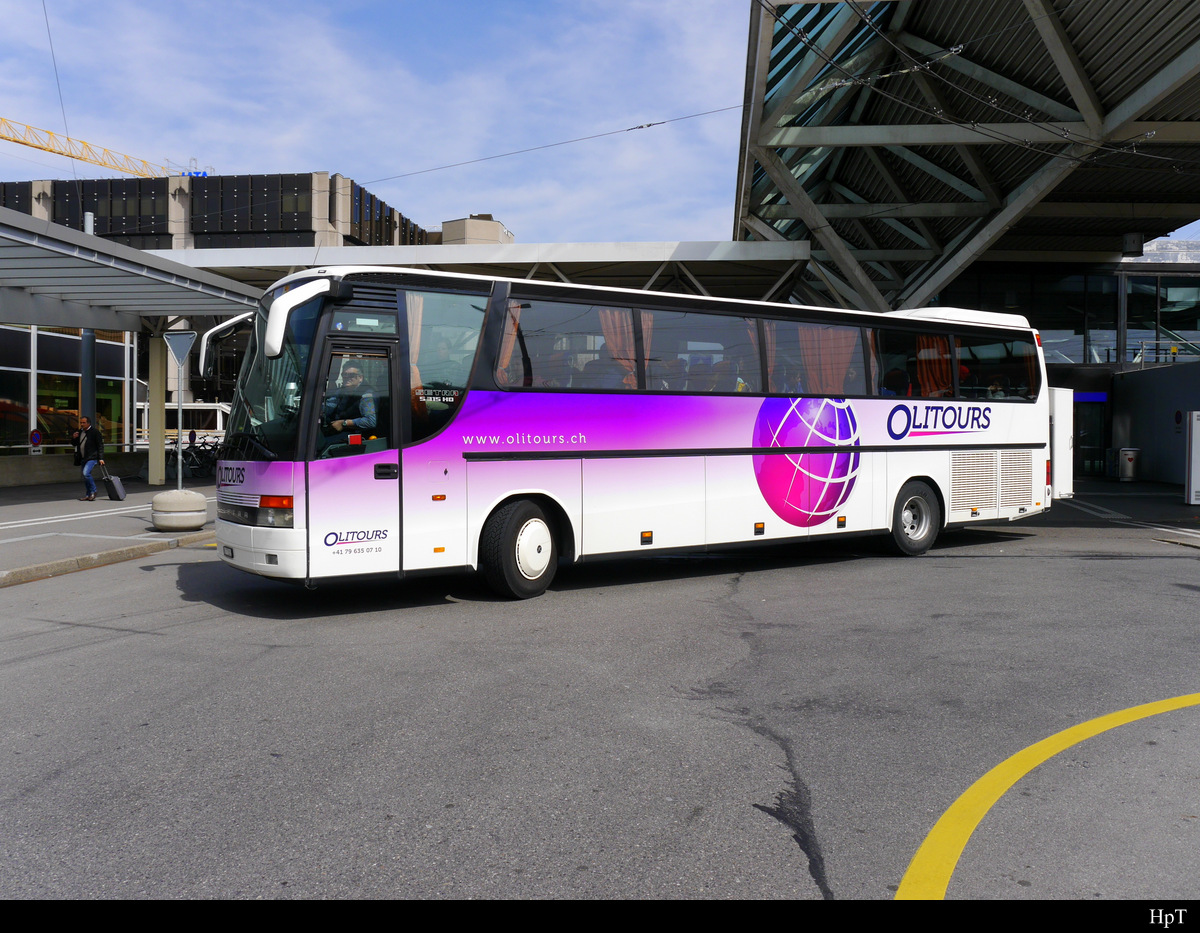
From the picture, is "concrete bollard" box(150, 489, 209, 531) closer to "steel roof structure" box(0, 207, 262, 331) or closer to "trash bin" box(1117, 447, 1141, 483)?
"steel roof structure" box(0, 207, 262, 331)

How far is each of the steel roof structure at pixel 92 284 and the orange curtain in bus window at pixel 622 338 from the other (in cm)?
982

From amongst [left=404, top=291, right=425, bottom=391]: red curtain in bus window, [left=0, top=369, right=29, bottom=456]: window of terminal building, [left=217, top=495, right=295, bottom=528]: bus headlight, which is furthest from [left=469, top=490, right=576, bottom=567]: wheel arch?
[left=0, top=369, right=29, bottom=456]: window of terminal building

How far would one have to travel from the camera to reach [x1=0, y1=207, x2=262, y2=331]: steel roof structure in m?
15.4

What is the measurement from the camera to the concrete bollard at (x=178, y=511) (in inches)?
546

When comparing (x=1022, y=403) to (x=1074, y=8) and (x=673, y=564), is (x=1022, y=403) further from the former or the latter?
(x=1074, y=8)

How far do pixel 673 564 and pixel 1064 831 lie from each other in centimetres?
829

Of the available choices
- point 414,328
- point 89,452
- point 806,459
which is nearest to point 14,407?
point 89,452

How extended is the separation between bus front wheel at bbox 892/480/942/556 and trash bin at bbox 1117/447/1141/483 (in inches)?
801

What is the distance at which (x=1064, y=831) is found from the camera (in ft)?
11.8

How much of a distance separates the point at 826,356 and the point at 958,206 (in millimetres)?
17011

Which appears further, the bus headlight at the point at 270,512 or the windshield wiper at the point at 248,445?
the windshield wiper at the point at 248,445

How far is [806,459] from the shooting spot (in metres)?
11.1

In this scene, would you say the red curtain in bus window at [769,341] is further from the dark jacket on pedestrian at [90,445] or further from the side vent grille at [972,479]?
the dark jacket on pedestrian at [90,445]

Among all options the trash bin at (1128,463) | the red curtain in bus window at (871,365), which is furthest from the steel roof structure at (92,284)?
the trash bin at (1128,463)
